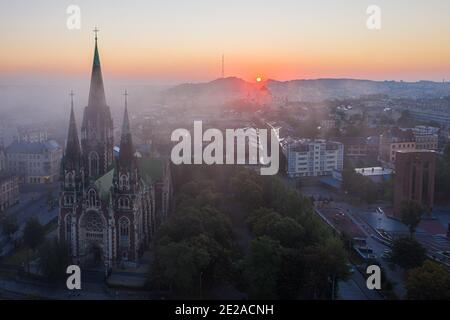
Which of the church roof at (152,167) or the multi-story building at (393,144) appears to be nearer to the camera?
the church roof at (152,167)

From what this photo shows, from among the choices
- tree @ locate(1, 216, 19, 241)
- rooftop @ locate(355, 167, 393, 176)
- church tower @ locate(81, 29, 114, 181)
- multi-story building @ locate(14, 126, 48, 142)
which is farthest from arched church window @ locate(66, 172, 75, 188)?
multi-story building @ locate(14, 126, 48, 142)

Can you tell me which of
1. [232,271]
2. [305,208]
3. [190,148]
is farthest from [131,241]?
[190,148]

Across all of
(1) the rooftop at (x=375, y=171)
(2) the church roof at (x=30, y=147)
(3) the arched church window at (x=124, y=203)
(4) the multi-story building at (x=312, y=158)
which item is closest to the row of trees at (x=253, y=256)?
(3) the arched church window at (x=124, y=203)

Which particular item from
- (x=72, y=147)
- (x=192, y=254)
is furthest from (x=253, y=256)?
(x=72, y=147)

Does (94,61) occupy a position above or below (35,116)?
above

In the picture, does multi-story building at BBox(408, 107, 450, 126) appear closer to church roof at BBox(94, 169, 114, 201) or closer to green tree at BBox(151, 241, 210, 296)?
church roof at BBox(94, 169, 114, 201)

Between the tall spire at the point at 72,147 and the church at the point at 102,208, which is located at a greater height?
the tall spire at the point at 72,147

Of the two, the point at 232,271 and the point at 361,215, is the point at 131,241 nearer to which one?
the point at 232,271

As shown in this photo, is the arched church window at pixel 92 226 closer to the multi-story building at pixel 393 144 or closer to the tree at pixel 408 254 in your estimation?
the tree at pixel 408 254
